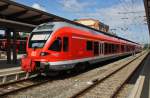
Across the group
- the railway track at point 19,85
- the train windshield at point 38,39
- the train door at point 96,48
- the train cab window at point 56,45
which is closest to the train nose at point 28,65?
the railway track at point 19,85

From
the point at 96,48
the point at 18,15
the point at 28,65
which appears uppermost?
the point at 18,15

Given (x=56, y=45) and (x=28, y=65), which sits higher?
(x=56, y=45)

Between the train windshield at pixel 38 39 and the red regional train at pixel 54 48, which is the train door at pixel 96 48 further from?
the train windshield at pixel 38 39

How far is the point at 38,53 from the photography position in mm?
14422

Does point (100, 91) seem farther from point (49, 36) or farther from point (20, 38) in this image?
point (20, 38)

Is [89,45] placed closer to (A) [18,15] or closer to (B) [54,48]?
Result: (B) [54,48]

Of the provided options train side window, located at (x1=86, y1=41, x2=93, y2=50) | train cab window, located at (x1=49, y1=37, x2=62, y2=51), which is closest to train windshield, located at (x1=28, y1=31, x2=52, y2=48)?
train cab window, located at (x1=49, y1=37, x2=62, y2=51)

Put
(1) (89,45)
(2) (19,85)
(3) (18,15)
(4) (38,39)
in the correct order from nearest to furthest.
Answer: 1. (2) (19,85)
2. (4) (38,39)
3. (1) (89,45)
4. (3) (18,15)

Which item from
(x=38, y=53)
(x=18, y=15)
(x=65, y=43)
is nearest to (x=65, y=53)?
(x=65, y=43)

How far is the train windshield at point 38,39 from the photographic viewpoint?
14594mm

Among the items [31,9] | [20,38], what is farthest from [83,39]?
[20,38]

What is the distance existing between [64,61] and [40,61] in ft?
4.79

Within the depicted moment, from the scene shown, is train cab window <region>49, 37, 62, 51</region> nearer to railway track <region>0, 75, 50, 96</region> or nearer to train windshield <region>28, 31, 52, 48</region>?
train windshield <region>28, 31, 52, 48</region>

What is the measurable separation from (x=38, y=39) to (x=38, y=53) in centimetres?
87
